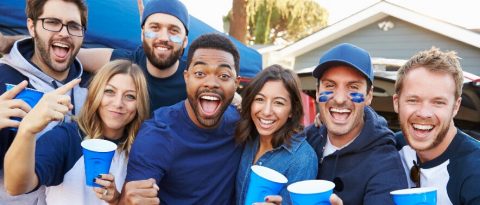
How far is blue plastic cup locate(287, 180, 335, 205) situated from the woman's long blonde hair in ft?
4.34

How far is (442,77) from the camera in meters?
2.55

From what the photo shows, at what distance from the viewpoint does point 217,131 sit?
2.88 m

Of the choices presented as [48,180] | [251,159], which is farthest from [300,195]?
[48,180]

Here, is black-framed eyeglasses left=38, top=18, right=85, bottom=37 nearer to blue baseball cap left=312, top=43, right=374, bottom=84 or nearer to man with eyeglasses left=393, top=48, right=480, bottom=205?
blue baseball cap left=312, top=43, right=374, bottom=84

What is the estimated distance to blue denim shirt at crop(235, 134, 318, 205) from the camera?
8.55 feet

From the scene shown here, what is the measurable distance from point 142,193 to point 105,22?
3617mm

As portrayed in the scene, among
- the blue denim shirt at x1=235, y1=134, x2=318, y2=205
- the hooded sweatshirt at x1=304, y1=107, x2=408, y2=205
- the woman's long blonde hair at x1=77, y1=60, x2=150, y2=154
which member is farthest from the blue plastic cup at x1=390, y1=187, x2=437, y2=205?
the woman's long blonde hair at x1=77, y1=60, x2=150, y2=154

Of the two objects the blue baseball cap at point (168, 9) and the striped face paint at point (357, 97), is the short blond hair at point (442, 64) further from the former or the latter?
the blue baseball cap at point (168, 9)

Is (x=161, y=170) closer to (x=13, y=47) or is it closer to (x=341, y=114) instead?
(x=341, y=114)

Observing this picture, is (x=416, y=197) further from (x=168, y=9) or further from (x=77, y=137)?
(x=168, y=9)

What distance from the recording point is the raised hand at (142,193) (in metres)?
2.31

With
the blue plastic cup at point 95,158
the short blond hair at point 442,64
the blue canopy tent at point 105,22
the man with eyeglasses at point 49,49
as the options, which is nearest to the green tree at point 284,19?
the blue canopy tent at point 105,22

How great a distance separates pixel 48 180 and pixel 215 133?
1113 mm

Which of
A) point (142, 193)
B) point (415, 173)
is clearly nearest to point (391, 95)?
point (415, 173)
